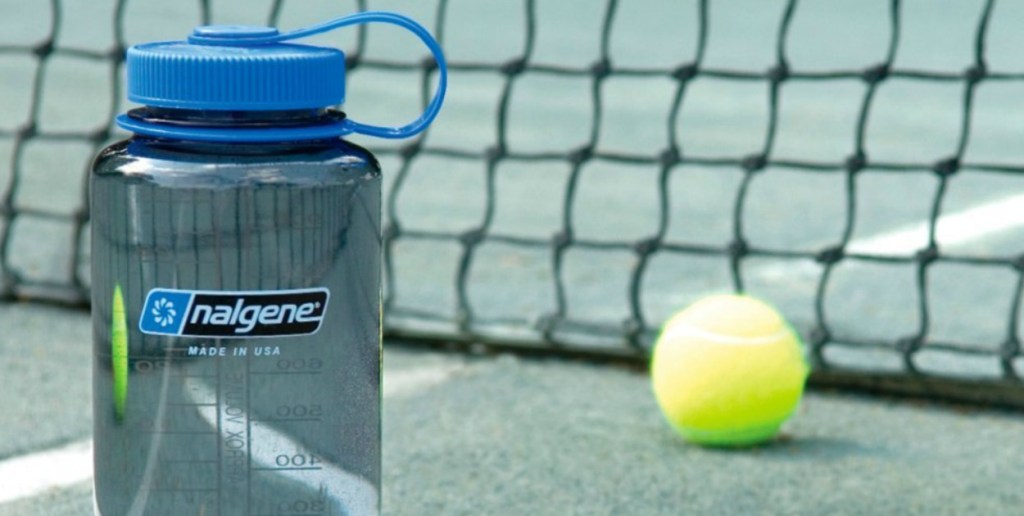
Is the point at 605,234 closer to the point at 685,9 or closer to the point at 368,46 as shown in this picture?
the point at 368,46

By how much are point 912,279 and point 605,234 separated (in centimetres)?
72

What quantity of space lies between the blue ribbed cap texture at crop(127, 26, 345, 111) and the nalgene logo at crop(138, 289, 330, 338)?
0.16 m

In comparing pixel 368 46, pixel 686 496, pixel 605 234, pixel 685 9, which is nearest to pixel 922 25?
pixel 685 9

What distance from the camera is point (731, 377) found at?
7.58ft

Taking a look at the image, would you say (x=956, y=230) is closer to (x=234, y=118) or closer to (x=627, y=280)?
(x=627, y=280)

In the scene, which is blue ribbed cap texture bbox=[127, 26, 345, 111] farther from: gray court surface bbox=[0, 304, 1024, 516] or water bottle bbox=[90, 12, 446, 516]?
gray court surface bbox=[0, 304, 1024, 516]

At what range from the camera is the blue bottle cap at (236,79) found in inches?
57.1

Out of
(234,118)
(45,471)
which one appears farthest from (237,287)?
(45,471)

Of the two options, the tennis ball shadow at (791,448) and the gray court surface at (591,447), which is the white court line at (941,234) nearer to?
the gray court surface at (591,447)

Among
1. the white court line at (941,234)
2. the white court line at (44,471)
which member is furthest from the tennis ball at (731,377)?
the white court line at (941,234)

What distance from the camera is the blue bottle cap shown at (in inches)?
57.1

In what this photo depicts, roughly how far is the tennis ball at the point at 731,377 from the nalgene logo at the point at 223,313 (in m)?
0.92

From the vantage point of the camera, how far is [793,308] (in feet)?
10.3

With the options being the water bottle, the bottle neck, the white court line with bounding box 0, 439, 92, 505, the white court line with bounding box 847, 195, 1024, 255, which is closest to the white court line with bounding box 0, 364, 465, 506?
the white court line with bounding box 0, 439, 92, 505
